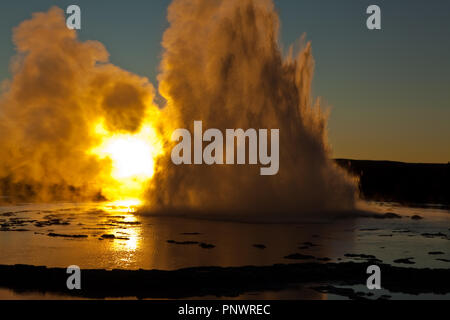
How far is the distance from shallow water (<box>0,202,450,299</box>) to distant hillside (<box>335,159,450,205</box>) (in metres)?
74.1

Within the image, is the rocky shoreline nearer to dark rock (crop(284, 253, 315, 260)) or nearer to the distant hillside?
dark rock (crop(284, 253, 315, 260))

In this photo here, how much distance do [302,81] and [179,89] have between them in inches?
413

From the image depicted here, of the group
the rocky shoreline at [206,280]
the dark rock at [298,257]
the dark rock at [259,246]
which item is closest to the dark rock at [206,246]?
the dark rock at [259,246]

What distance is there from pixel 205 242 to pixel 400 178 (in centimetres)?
12211

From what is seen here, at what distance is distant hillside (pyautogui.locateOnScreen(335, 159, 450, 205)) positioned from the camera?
118 metres

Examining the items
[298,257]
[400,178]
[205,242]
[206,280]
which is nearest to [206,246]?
[205,242]

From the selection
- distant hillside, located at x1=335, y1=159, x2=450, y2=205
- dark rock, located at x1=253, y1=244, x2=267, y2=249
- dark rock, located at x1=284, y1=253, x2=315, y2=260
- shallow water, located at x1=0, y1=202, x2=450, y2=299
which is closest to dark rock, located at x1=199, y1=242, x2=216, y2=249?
shallow water, located at x1=0, y1=202, x2=450, y2=299

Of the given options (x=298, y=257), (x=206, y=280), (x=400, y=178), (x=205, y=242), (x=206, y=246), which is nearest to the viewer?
(x=206, y=280)

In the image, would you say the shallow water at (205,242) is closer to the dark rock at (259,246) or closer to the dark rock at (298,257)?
the dark rock at (259,246)

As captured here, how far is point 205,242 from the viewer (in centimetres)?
2984

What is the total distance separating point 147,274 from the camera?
1992cm

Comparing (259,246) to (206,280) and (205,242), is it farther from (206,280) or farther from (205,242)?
(206,280)

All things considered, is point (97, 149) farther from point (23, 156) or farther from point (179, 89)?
point (179, 89)
